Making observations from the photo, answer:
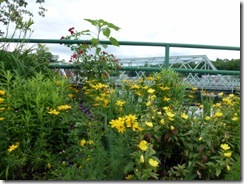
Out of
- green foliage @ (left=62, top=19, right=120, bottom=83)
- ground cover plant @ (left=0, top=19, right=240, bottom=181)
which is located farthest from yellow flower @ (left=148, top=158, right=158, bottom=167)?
green foliage @ (left=62, top=19, right=120, bottom=83)

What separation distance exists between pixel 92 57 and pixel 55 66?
2.46 ft

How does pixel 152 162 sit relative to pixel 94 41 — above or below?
below

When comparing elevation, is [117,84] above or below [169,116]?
above

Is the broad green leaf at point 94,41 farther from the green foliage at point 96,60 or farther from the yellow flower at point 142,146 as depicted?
the yellow flower at point 142,146

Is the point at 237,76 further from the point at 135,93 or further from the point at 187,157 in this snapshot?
the point at 187,157

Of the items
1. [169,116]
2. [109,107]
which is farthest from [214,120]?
[109,107]

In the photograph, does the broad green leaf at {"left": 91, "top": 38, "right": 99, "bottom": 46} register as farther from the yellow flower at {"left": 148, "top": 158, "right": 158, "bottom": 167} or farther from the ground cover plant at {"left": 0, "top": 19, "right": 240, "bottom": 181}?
the yellow flower at {"left": 148, "top": 158, "right": 158, "bottom": 167}

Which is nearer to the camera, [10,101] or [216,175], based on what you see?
[216,175]

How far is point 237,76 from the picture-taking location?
4.99 metres

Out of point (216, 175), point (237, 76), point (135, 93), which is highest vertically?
point (237, 76)

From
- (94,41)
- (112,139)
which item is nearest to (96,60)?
(94,41)

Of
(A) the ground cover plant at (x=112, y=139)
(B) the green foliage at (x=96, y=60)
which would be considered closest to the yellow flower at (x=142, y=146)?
(A) the ground cover plant at (x=112, y=139)

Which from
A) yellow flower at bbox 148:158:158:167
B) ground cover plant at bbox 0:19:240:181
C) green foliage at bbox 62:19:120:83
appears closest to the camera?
yellow flower at bbox 148:158:158:167

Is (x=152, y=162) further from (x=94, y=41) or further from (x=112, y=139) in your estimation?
(x=94, y=41)
